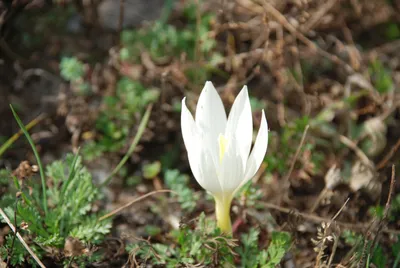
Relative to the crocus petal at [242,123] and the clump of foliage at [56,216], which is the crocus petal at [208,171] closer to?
the crocus petal at [242,123]

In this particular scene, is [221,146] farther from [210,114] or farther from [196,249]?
[196,249]

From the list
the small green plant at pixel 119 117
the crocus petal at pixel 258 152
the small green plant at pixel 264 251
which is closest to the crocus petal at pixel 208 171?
the crocus petal at pixel 258 152

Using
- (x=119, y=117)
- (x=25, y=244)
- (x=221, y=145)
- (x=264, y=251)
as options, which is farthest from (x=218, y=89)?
(x=25, y=244)

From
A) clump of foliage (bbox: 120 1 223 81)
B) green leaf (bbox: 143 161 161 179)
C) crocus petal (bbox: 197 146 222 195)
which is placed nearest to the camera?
crocus petal (bbox: 197 146 222 195)

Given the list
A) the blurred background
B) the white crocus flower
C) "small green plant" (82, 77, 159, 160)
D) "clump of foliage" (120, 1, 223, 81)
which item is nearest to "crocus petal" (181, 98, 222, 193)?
the white crocus flower

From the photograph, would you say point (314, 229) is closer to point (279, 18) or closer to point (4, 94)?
point (279, 18)

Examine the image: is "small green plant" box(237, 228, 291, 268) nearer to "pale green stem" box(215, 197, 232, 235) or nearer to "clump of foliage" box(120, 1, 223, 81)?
"pale green stem" box(215, 197, 232, 235)
